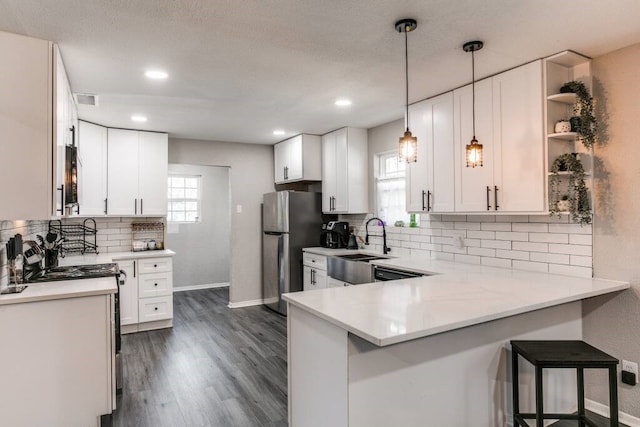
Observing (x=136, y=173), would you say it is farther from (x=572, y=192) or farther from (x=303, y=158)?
(x=572, y=192)

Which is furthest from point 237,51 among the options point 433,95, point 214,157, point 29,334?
point 214,157

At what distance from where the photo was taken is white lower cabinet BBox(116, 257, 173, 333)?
170 inches

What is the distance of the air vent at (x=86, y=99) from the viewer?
319cm

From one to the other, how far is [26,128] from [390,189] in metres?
3.43

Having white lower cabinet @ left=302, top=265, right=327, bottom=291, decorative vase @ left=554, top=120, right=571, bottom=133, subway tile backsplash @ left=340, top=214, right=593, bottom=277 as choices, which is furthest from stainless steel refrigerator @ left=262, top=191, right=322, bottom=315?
decorative vase @ left=554, top=120, right=571, bottom=133

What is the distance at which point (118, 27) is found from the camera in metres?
2.11

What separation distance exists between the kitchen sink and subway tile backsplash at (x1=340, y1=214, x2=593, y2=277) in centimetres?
46

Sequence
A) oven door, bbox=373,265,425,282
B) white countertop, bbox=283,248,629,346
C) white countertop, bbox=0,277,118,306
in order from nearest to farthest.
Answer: white countertop, bbox=283,248,629,346
white countertop, bbox=0,277,118,306
oven door, bbox=373,265,425,282

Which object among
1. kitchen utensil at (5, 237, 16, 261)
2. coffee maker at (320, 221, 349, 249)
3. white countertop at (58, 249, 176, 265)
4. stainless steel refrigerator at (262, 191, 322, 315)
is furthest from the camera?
stainless steel refrigerator at (262, 191, 322, 315)

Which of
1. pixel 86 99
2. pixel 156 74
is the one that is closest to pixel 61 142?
pixel 156 74

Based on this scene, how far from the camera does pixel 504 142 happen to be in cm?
280

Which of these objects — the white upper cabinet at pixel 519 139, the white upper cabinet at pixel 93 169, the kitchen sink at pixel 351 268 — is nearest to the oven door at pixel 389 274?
the kitchen sink at pixel 351 268

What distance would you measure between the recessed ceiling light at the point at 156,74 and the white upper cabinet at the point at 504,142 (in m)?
2.33

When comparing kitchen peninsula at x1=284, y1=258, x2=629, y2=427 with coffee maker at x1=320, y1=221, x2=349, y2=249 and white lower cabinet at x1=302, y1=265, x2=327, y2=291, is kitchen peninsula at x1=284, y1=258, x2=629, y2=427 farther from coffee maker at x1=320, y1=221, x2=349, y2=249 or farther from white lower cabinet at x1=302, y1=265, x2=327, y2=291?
coffee maker at x1=320, y1=221, x2=349, y2=249
